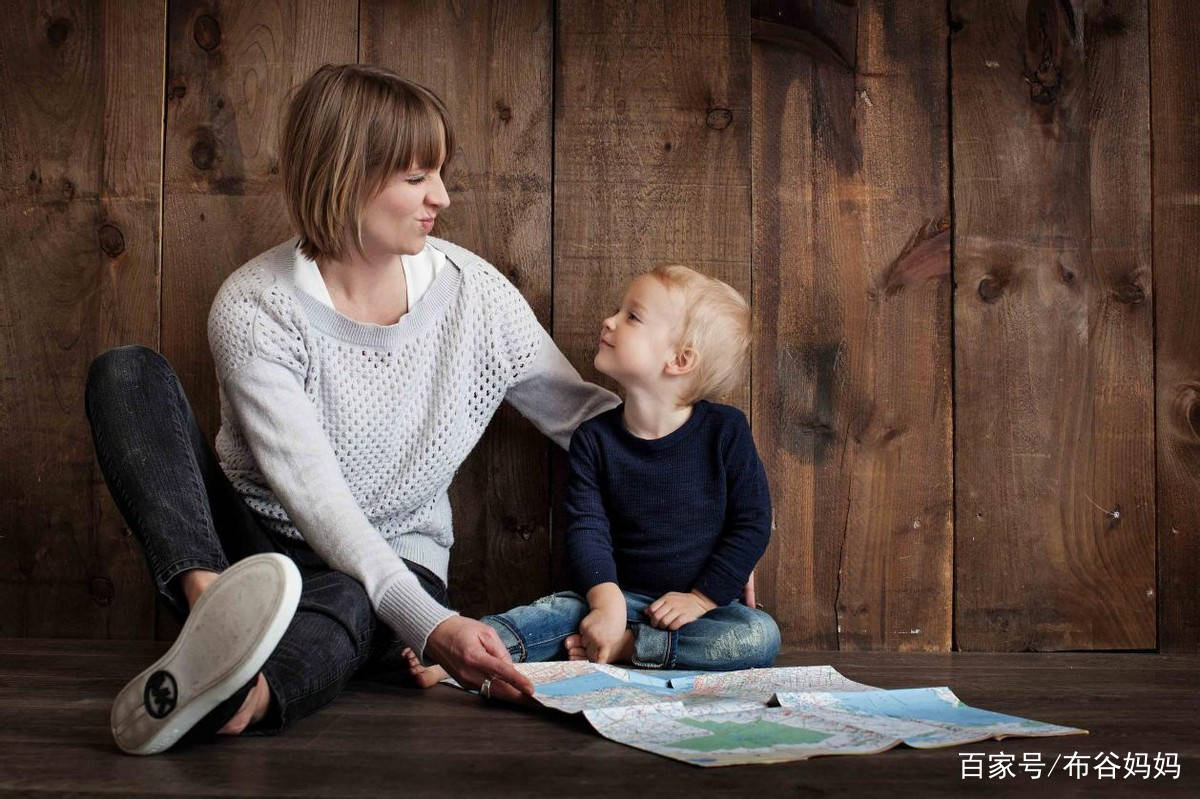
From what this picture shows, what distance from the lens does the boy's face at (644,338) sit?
57.7 inches

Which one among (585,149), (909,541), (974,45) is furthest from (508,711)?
(974,45)

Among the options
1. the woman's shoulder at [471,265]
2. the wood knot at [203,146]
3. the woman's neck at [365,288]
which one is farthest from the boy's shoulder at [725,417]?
the wood knot at [203,146]

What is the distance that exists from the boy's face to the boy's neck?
0.08 feet

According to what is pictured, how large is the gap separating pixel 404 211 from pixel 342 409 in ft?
0.88

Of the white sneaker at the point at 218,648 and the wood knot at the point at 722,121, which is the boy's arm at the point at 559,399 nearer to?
the wood knot at the point at 722,121

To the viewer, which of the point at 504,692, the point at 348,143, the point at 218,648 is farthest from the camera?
the point at 348,143

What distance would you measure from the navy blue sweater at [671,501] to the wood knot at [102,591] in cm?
72

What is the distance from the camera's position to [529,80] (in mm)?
1619

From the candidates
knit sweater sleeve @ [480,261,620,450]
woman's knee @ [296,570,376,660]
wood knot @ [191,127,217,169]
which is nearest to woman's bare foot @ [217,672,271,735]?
woman's knee @ [296,570,376,660]

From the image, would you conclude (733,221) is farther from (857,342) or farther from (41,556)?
(41,556)

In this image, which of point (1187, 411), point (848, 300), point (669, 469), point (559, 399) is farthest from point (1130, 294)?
point (559, 399)

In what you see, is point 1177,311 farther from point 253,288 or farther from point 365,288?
point 253,288

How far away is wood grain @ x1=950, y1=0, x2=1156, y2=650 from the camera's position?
1.60 metres

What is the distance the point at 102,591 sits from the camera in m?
1.62
